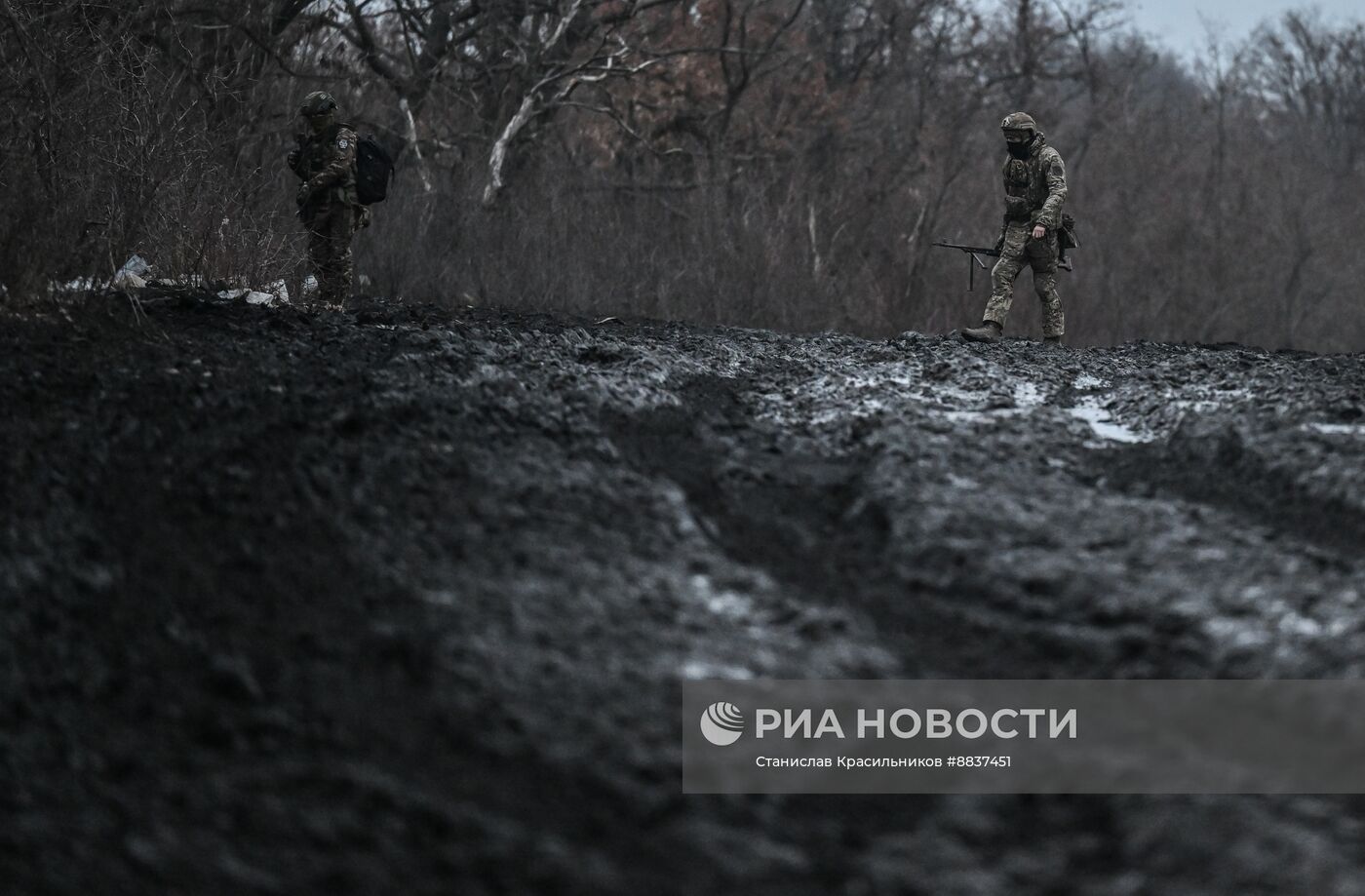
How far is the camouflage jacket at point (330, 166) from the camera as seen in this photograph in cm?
1232

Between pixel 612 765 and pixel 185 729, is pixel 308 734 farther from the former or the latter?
pixel 612 765

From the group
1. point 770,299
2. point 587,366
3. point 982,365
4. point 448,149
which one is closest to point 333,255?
point 587,366

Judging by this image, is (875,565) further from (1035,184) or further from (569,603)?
(1035,184)

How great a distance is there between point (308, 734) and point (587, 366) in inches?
214

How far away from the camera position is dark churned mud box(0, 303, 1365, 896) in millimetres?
3352

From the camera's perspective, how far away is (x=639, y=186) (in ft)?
73.5

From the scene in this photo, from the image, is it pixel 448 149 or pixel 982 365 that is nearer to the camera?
pixel 982 365

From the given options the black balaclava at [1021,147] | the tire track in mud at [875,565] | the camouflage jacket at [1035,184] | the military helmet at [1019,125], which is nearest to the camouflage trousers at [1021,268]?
the camouflage jacket at [1035,184]

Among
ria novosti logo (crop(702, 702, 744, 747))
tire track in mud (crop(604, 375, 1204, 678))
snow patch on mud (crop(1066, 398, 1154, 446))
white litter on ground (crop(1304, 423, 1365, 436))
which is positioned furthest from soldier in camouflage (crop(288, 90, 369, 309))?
ria novosti logo (crop(702, 702, 744, 747))

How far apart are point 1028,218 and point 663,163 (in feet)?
36.0

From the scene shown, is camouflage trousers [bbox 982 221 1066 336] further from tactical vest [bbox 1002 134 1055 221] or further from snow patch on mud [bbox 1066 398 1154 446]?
snow patch on mud [bbox 1066 398 1154 446]

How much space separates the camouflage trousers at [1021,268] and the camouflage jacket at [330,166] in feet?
18.2

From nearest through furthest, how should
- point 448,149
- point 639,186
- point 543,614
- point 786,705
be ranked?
point 786,705
point 543,614
point 448,149
point 639,186

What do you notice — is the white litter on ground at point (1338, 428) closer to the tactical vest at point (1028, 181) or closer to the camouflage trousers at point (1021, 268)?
the camouflage trousers at point (1021, 268)
